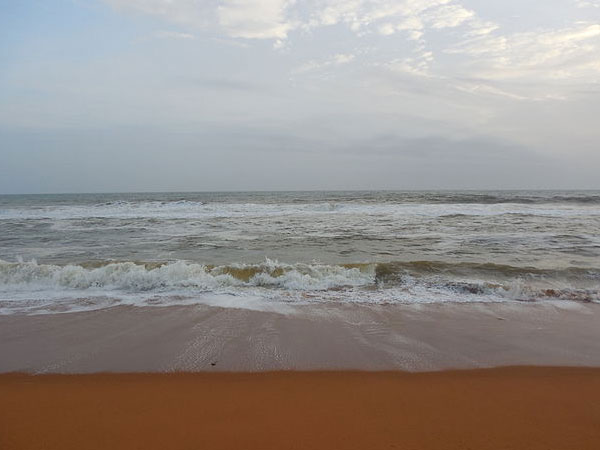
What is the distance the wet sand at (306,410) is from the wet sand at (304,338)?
0.83 ft

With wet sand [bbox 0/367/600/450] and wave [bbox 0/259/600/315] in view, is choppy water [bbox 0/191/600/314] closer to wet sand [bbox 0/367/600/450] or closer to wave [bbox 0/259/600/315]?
wave [bbox 0/259/600/315]

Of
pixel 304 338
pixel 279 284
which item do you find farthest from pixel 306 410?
pixel 279 284

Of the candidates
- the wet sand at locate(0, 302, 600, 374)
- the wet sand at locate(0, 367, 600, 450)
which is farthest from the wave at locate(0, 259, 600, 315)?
the wet sand at locate(0, 367, 600, 450)

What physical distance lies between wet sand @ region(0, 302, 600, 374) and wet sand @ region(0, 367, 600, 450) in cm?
25

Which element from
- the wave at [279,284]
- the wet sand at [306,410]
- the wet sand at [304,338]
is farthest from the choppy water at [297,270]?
the wet sand at [306,410]

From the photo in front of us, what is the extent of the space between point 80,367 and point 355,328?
9.75ft

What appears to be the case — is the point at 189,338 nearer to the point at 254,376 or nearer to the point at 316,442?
the point at 254,376

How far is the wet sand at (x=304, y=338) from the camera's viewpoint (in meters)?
3.69

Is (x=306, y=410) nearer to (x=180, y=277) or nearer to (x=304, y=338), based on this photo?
(x=304, y=338)

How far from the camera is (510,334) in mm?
4383

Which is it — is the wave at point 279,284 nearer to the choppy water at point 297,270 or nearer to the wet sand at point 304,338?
the choppy water at point 297,270

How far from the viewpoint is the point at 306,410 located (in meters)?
→ 2.81

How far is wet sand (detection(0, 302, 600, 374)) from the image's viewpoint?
3.69m

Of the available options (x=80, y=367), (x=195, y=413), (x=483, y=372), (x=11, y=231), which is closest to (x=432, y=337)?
(x=483, y=372)
